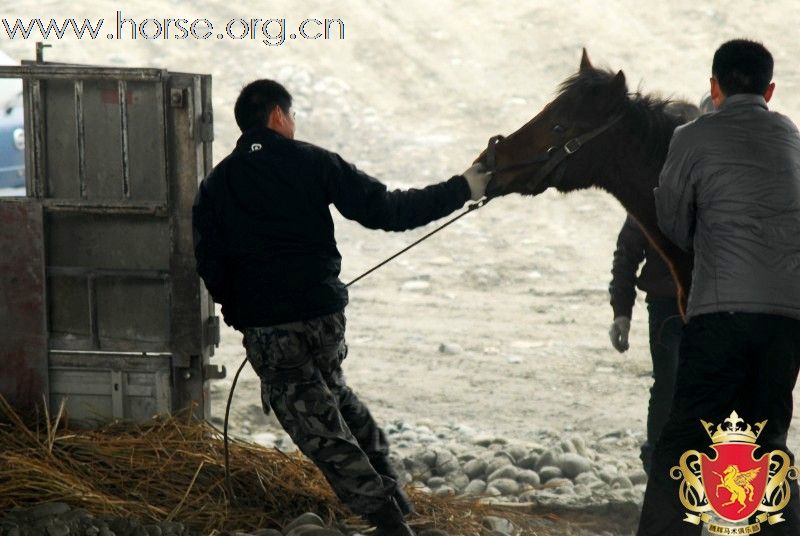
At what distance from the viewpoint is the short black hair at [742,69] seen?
4121 millimetres

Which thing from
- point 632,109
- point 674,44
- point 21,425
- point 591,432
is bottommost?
point 591,432

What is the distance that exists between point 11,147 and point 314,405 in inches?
330

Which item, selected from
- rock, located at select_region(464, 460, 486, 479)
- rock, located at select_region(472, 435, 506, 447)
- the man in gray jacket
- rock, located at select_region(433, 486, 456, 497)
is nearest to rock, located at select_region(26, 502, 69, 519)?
rock, located at select_region(433, 486, 456, 497)

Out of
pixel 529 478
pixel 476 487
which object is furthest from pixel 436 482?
pixel 529 478

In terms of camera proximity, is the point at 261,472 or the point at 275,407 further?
the point at 261,472

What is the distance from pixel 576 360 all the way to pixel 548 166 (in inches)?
221

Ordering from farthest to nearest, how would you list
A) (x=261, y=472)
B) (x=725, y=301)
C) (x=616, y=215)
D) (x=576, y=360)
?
(x=616, y=215)
(x=576, y=360)
(x=261, y=472)
(x=725, y=301)

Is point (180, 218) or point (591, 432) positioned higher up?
point (180, 218)

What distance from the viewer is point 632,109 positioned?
15.8ft

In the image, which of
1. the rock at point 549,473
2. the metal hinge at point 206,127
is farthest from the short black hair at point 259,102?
the rock at point 549,473

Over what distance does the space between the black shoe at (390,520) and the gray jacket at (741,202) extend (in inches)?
58.5

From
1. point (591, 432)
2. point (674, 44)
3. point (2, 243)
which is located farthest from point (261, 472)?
point (674, 44)

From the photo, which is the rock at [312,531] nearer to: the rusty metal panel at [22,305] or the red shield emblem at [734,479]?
the red shield emblem at [734,479]

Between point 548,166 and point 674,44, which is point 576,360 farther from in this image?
point 674,44
